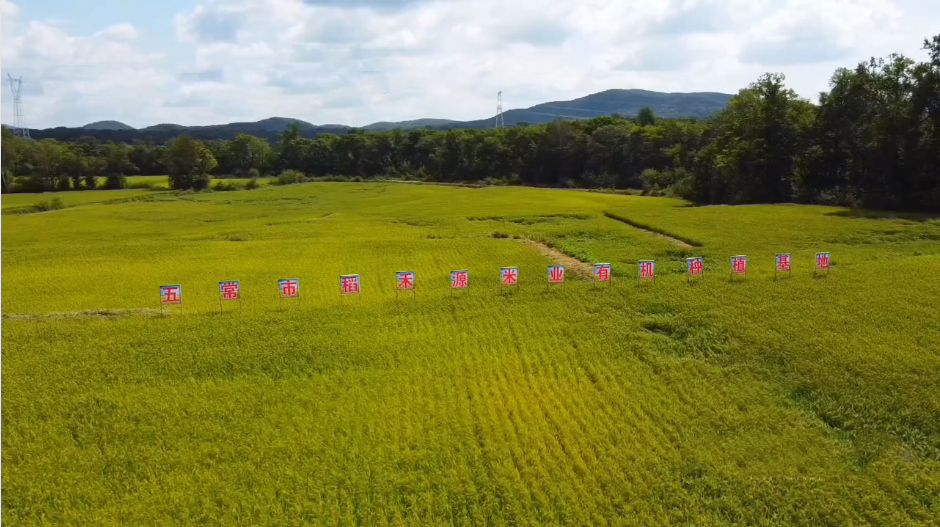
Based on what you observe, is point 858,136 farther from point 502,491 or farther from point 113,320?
point 113,320

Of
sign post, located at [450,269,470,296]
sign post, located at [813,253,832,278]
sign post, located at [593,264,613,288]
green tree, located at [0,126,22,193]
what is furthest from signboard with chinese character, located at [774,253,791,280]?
green tree, located at [0,126,22,193]

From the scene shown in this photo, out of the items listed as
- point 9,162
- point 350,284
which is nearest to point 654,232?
point 350,284

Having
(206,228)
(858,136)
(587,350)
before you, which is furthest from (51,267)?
(858,136)

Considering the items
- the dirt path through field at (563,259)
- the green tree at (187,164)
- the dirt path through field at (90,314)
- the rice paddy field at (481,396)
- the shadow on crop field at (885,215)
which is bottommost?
the rice paddy field at (481,396)

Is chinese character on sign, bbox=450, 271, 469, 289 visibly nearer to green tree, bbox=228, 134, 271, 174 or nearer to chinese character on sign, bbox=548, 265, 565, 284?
chinese character on sign, bbox=548, 265, 565, 284

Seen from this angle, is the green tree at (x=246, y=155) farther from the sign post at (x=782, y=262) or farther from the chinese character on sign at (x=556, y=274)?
the sign post at (x=782, y=262)

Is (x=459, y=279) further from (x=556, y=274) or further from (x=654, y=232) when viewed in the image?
(x=654, y=232)

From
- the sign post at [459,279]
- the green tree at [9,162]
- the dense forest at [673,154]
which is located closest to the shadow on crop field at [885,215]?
the dense forest at [673,154]
